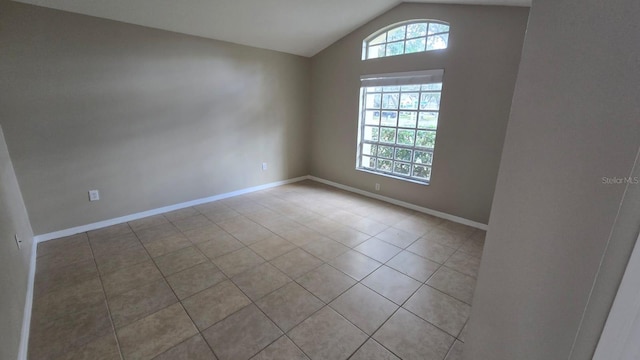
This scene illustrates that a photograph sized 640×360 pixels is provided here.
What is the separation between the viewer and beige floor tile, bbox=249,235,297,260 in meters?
2.61

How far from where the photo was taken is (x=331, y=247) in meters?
2.76

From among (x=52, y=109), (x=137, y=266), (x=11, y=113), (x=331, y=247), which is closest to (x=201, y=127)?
(x=52, y=109)

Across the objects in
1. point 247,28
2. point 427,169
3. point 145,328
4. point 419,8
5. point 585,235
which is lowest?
point 145,328

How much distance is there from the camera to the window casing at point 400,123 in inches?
138

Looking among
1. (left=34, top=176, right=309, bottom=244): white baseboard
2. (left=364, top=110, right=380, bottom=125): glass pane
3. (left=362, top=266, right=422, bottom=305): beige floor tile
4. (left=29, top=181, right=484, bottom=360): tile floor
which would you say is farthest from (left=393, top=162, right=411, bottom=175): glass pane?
(left=34, top=176, right=309, bottom=244): white baseboard

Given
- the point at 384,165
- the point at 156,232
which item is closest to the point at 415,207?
the point at 384,165

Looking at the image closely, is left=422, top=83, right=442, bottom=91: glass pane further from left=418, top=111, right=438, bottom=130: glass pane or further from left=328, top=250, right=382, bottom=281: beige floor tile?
left=328, top=250, right=382, bottom=281: beige floor tile

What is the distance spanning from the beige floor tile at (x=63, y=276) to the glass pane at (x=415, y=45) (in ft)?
14.5

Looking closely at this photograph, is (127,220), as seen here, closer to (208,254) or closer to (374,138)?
(208,254)

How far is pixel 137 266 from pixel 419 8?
4429 millimetres

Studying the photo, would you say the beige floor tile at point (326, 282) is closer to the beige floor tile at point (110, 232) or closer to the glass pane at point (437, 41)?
the beige floor tile at point (110, 232)

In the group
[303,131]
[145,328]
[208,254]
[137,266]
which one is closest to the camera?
[145,328]

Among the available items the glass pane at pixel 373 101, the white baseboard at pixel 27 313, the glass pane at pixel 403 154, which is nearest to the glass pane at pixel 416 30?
the glass pane at pixel 373 101

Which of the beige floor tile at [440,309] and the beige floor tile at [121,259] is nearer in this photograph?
the beige floor tile at [440,309]
